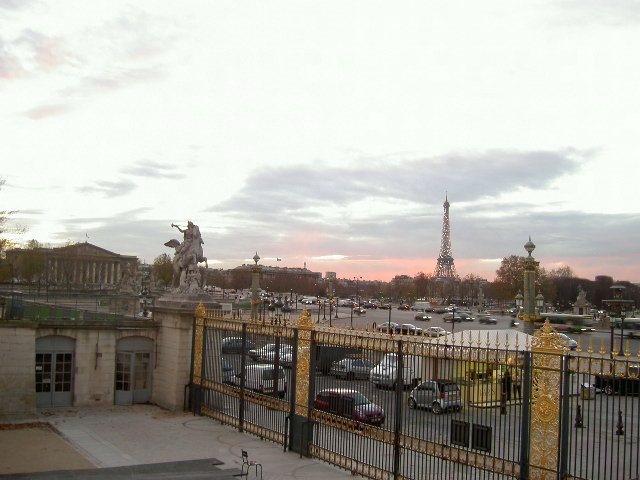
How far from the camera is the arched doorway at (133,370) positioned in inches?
798

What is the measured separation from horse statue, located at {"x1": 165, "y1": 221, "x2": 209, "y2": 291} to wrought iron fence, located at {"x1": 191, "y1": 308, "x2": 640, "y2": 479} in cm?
261

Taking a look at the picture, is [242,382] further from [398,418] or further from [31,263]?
[31,263]

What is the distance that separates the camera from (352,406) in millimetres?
13320

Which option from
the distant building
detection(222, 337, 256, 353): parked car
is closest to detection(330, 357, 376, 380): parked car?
detection(222, 337, 256, 353): parked car

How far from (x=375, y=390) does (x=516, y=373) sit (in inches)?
142

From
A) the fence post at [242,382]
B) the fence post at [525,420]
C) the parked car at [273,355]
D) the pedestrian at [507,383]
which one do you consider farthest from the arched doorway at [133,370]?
the fence post at [525,420]

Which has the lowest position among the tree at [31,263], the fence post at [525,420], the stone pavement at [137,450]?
the stone pavement at [137,450]

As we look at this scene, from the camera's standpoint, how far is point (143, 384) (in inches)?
814

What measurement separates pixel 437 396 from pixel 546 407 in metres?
2.14

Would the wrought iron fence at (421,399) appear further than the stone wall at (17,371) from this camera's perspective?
No

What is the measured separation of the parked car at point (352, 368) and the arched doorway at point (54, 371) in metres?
9.83

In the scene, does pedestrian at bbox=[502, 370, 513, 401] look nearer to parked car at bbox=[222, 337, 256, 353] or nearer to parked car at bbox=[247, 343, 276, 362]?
parked car at bbox=[247, 343, 276, 362]

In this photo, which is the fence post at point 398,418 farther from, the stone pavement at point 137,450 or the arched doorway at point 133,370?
the arched doorway at point 133,370

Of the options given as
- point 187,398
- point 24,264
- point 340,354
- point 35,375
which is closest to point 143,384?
point 187,398
